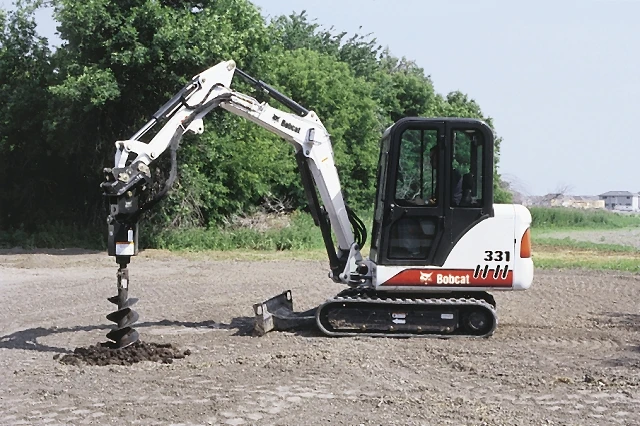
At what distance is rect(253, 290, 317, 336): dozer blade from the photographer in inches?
424

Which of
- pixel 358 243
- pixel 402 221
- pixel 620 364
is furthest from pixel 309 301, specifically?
pixel 620 364

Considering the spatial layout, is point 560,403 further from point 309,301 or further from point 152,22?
point 152,22

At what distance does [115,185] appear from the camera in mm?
9758

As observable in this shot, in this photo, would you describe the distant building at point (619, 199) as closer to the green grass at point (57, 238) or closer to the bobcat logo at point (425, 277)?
the green grass at point (57, 238)

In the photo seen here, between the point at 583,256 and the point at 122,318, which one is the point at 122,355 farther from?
the point at 583,256

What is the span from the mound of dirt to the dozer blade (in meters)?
1.30

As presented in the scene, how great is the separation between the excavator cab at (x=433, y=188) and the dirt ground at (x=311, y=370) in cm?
121

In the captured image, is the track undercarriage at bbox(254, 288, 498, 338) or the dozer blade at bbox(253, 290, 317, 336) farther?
the dozer blade at bbox(253, 290, 317, 336)

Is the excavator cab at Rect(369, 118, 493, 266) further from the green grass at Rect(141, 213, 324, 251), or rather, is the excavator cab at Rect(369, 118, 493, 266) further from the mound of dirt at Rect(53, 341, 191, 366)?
the green grass at Rect(141, 213, 324, 251)

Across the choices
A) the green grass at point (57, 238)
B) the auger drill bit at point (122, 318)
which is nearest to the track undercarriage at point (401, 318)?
the auger drill bit at point (122, 318)

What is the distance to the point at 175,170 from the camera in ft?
34.2

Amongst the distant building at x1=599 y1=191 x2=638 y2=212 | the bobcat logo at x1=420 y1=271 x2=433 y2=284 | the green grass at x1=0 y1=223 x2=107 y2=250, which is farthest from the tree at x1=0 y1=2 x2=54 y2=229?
the distant building at x1=599 y1=191 x2=638 y2=212

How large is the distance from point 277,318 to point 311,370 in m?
2.42


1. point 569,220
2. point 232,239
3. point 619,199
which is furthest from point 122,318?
point 619,199
